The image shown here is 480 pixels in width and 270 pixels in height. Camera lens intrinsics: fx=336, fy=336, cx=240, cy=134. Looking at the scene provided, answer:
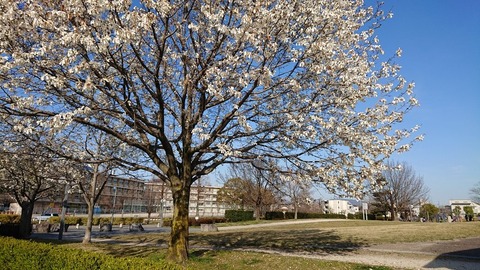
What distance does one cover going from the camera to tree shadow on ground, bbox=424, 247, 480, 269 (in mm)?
11188

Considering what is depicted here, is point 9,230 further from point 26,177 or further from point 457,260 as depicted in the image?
point 457,260

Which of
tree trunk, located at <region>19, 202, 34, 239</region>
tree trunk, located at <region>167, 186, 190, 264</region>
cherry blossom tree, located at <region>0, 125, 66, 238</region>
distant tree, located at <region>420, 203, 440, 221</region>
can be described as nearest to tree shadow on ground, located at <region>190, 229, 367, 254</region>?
tree trunk, located at <region>167, 186, 190, 264</region>

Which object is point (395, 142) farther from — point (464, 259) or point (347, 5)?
point (464, 259)

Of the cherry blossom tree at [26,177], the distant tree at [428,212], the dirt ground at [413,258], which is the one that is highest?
the cherry blossom tree at [26,177]

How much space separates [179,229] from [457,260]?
33.7 feet

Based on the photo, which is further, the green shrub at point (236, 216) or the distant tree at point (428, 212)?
the distant tree at point (428, 212)

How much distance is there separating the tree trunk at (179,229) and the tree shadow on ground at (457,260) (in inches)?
310

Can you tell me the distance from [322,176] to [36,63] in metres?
7.93

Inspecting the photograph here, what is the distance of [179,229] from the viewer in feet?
34.3

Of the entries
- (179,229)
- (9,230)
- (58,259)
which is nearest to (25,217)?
(9,230)

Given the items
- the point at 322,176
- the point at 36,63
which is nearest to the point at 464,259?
the point at 322,176

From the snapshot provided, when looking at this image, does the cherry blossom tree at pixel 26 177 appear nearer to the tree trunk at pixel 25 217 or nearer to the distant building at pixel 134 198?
the tree trunk at pixel 25 217

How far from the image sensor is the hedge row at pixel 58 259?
6.01m

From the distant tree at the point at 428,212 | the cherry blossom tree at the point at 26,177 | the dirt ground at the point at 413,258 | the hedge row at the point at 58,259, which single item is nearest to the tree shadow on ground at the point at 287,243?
the dirt ground at the point at 413,258
